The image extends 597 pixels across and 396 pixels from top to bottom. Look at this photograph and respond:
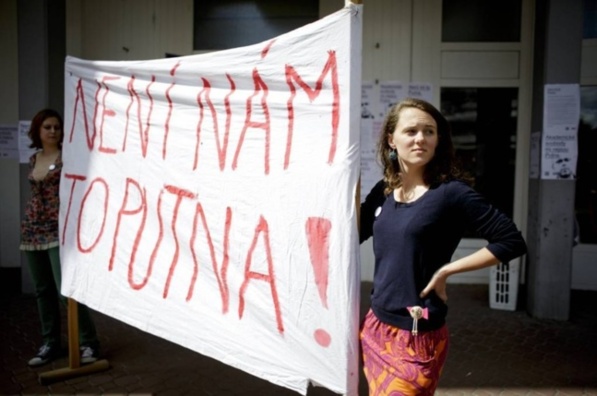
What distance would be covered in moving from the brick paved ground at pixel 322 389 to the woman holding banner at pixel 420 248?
1.89m

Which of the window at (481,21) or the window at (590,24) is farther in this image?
the window at (481,21)

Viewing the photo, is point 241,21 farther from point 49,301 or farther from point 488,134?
point 49,301

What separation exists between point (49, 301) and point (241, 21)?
4232 millimetres

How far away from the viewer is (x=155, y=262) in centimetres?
288

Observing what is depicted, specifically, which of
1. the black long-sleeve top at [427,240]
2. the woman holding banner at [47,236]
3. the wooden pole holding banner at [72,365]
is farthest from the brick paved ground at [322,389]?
the black long-sleeve top at [427,240]

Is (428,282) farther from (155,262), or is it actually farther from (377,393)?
(155,262)

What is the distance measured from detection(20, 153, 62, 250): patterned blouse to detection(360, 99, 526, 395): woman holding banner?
2.61 m

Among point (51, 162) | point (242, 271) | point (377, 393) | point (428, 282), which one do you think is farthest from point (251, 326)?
point (51, 162)

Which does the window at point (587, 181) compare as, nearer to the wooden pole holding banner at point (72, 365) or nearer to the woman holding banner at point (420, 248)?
the woman holding banner at point (420, 248)

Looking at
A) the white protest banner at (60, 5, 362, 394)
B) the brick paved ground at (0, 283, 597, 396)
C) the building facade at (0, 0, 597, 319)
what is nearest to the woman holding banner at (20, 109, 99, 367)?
the brick paved ground at (0, 283, 597, 396)

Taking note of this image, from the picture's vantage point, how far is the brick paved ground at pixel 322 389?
3695 millimetres

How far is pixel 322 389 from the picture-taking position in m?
3.79

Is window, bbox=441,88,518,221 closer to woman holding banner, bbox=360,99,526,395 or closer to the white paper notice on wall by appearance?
the white paper notice on wall

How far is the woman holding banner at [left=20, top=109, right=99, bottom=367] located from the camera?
3.80 metres
